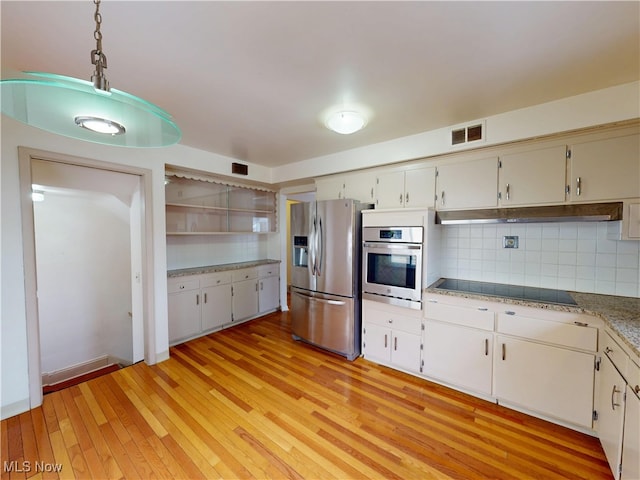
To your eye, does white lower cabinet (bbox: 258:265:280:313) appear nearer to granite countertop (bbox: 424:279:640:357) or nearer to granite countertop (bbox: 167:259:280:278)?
granite countertop (bbox: 167:259:280:278)

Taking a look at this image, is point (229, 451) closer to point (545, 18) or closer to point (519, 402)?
point (519, 402)

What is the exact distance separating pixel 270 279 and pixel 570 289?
373 cm

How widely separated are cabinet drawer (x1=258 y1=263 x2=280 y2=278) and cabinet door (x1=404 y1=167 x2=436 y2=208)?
2480mm

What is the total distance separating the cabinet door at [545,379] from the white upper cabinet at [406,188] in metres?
1.46

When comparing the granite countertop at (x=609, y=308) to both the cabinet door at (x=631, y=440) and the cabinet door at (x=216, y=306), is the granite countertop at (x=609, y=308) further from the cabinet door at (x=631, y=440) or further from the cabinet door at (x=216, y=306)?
the cabinet door at (x=216, y=306)

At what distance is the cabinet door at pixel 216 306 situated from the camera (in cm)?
345

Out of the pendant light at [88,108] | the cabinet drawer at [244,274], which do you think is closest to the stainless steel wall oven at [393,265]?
the cabinet drawer at [244,274]

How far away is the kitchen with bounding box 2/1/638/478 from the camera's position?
1917mm

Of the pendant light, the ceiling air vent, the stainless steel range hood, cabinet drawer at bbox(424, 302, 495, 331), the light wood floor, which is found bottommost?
the light wood floor

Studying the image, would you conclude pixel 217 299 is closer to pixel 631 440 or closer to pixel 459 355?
pixel 459 355

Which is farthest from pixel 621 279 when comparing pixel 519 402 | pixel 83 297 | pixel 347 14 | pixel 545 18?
pixel 83 297

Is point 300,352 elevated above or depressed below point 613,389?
below

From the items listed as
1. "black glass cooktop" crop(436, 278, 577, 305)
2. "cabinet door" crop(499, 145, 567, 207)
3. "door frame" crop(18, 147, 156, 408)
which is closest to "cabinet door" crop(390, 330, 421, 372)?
"black glass cooktop" crop(436, 278, 577, 305)

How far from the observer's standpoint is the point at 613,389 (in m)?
1.50
